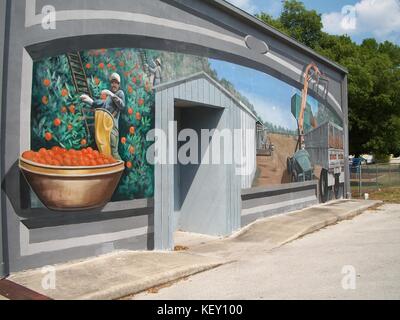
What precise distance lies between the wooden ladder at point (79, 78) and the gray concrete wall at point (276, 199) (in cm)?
502

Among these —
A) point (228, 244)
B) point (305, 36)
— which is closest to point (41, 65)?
point (228, 244)

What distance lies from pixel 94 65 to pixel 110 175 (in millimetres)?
1869

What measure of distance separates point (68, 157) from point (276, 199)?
292 inches

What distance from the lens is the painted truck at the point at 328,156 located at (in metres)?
15.0

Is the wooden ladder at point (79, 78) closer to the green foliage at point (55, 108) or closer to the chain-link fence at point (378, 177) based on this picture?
the green foliage at point (55, 108)

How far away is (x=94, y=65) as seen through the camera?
6824mm

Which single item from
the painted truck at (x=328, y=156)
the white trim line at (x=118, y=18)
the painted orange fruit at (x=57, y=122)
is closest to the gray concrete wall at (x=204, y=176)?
the white trim line at (x=118, y=18)

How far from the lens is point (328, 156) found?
1595 centimetres

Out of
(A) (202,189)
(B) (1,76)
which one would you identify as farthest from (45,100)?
(A) (202,189)

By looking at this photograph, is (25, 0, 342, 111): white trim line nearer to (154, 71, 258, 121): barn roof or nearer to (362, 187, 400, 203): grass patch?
(154, 71, 258, 121): barn roof

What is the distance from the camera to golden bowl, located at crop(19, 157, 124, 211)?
6.00 meters

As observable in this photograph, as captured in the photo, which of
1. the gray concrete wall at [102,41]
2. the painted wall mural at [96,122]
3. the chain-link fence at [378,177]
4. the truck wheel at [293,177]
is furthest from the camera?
the chain-link fence at [378,177]

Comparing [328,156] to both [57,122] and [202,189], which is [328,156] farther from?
[57,122]

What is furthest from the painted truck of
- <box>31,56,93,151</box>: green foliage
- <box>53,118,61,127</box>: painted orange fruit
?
<box>53,118,61,127</box>: painted orange fruit
